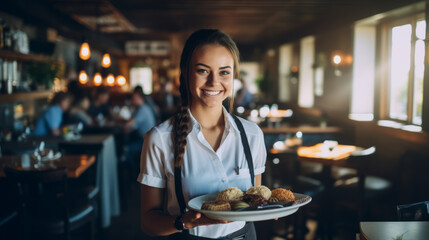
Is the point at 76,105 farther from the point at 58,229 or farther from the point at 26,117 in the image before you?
the point at 58,229

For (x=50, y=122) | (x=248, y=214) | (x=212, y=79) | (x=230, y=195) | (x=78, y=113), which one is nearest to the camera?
(x=248, y=214)

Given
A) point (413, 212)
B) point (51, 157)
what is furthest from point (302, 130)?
point (413, 212)

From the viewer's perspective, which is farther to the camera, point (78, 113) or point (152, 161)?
point (78, 113)

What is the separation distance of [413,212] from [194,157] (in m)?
1.03

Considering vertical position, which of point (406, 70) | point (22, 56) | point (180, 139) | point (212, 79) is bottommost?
point (180, 139)

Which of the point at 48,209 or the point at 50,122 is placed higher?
the point at 50,122

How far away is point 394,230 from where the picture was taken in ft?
5.19

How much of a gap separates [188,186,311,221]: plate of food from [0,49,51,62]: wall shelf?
161 inches

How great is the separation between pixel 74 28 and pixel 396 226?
7.13 metres

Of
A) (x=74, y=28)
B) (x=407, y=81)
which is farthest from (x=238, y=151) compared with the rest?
(x=74, y=28)

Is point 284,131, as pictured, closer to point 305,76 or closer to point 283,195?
point 305,76

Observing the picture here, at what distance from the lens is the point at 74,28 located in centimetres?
750

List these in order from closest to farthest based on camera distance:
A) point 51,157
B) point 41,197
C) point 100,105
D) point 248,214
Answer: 1. point 248,214
2. point 41,197
3. point 51,157
4. point 100,105

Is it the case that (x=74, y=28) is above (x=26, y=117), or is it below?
above
